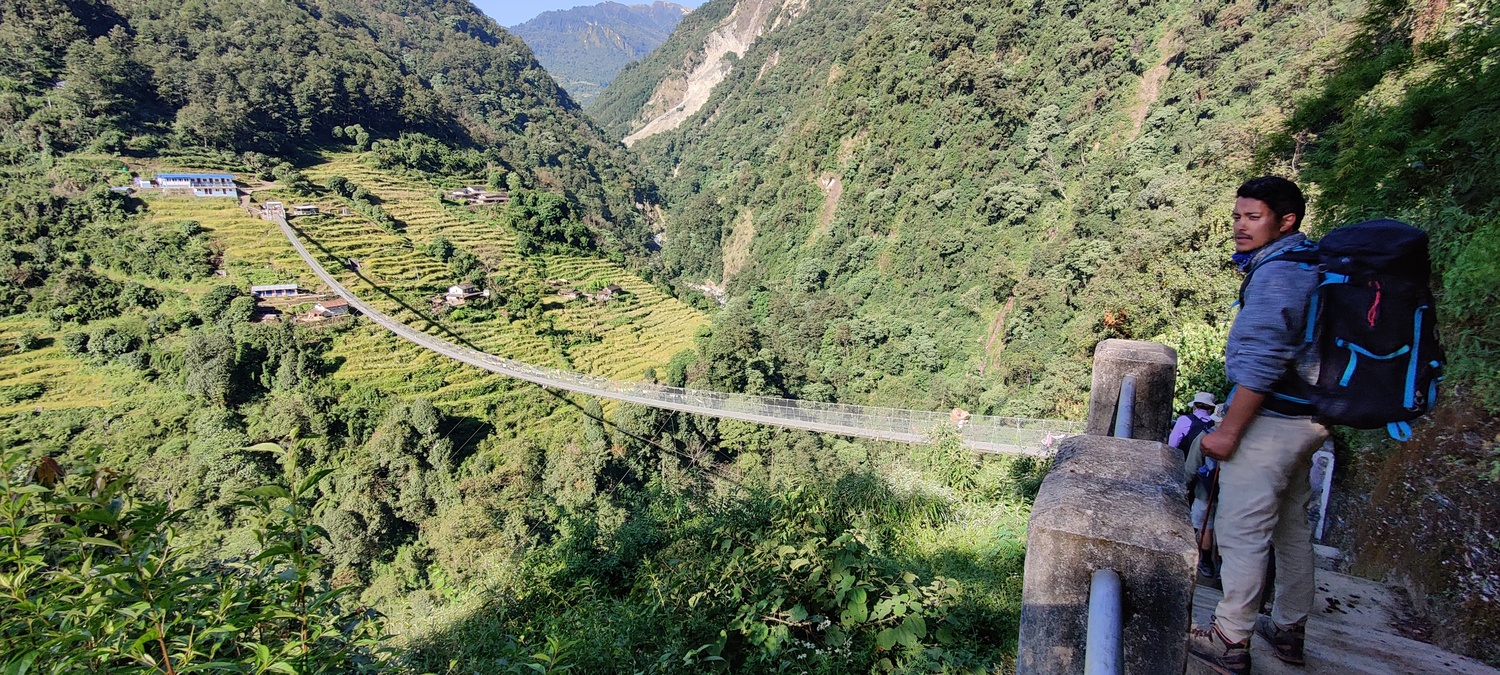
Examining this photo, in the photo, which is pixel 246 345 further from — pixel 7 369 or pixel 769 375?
pixel 769 375

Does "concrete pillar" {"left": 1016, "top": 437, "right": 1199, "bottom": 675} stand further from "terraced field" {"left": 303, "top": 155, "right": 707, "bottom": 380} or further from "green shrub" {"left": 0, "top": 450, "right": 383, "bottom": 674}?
"terraced field" {"left": 303, "top": 155, "right": 707, "bottom": 380}

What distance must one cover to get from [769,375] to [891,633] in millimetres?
18463

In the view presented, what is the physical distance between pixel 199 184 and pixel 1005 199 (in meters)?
36.5

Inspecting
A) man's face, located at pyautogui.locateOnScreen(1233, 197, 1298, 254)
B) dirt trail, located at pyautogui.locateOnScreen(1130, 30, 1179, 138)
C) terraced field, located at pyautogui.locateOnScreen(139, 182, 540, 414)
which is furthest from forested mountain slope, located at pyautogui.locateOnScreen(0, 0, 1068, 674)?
dirt trail, located at pyautogui.locateOnScreen(1130, 30, 1179, 138)

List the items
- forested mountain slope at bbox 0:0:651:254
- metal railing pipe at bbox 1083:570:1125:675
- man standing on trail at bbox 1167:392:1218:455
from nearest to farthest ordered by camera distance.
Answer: metal railing pipe at bbox 1083:570:1125:675 < man standing on trail at bbox 1167:392:1218:455 < forested mountain slope at bbox 0:0:651:254

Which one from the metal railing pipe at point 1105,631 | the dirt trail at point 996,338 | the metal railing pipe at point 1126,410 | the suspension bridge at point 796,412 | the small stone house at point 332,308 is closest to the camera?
the metal railing pipe at point 1105,631

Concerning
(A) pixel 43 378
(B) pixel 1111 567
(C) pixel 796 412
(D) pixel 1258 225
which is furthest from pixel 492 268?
(B) pixel 1111 567

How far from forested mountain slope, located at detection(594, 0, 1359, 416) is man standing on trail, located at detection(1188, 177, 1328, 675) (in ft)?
12.0

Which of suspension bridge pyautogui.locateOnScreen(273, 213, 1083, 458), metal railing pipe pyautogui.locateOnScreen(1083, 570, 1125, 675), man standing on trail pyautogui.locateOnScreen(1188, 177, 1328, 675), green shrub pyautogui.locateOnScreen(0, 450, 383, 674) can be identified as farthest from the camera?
suspension bridge pyautogui.locateOnScreen(273, 213, 1083, 458)

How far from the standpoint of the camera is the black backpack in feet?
3.58

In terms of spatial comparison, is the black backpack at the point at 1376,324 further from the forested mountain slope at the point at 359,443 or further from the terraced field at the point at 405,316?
the terraced field at the point at 405,316

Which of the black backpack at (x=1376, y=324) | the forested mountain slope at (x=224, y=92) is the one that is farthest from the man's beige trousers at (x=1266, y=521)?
the forested mountain slope at (x=224, y=92)

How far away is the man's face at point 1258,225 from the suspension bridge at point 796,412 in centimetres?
567

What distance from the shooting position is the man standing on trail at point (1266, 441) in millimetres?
1155
